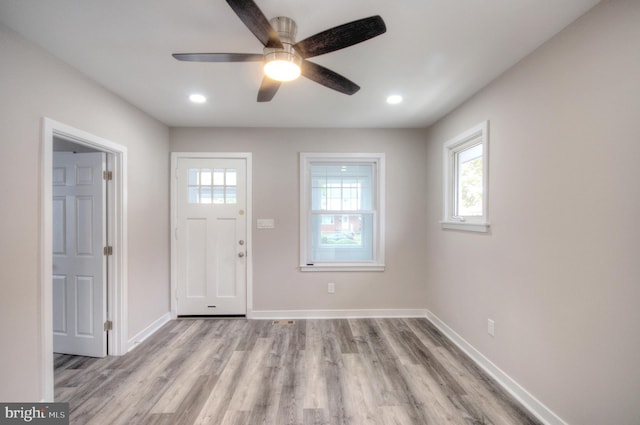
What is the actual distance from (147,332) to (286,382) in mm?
1793

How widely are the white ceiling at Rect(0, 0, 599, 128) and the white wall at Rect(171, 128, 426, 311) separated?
704 mm

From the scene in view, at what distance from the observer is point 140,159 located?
2.74 metres

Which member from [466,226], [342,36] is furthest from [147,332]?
[466,226]

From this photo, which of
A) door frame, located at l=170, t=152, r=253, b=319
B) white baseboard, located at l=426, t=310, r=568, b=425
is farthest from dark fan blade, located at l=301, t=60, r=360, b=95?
white baseboard, located at l=426, t=310, r=568, b=425

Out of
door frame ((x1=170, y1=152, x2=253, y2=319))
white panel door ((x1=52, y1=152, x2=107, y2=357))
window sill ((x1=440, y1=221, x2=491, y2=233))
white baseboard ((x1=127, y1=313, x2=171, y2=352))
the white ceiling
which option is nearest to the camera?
the white ceiling

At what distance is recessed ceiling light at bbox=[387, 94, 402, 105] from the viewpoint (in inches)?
95.6

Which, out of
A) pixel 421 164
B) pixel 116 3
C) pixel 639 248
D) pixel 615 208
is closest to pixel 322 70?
pixel 116 3

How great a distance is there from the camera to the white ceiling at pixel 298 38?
138 centimetres

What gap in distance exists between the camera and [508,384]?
1.96 metres

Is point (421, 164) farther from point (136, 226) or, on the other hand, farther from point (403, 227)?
point (136, 226)

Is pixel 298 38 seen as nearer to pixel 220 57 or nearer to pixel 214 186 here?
pixel 220 57

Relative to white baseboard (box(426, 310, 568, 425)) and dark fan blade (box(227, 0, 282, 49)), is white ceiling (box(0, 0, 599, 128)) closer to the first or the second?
dark fan blade (box(227, 0, 282, 49))

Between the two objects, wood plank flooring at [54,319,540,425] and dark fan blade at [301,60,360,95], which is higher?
dark fan blade at [301,60,360,95]

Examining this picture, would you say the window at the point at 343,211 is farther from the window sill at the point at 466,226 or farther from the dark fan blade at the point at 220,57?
the dark fan blade at the point at 220,57
